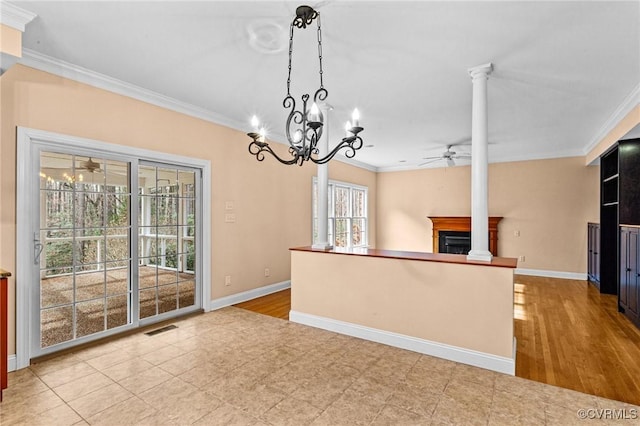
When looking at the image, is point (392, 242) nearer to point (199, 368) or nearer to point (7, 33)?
point (199, 368)

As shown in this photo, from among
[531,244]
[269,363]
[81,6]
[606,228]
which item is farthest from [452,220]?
[81,6]

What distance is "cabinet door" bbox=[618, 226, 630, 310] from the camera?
402 centimetres

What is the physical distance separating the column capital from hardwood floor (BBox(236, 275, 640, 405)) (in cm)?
265

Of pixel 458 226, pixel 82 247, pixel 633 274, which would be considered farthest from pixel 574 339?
pixel 82 247

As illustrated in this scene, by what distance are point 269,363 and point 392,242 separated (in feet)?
21.5

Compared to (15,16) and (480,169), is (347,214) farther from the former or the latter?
(15,16)

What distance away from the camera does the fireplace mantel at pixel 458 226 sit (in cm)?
716

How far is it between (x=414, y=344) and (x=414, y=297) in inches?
17.7

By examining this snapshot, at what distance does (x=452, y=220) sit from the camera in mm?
7691

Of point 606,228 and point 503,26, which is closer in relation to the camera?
point 503,26

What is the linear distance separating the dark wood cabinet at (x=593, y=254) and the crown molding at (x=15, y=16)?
7.87 meters

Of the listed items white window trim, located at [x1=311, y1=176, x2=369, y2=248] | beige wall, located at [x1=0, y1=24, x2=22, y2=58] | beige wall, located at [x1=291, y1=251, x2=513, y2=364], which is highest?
beige wall, located at [x1=0, y1=24, x2=22, y2=58]

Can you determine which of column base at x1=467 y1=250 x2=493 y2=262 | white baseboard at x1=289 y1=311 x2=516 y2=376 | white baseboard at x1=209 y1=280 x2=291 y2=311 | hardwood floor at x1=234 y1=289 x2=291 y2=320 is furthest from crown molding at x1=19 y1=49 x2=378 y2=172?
column base at x1=467 y1=250 x2=493 y2=262

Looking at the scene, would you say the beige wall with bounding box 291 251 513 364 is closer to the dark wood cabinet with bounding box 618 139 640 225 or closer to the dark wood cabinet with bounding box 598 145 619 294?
the dark wood cabinet with bounding box 618 139 640 225
